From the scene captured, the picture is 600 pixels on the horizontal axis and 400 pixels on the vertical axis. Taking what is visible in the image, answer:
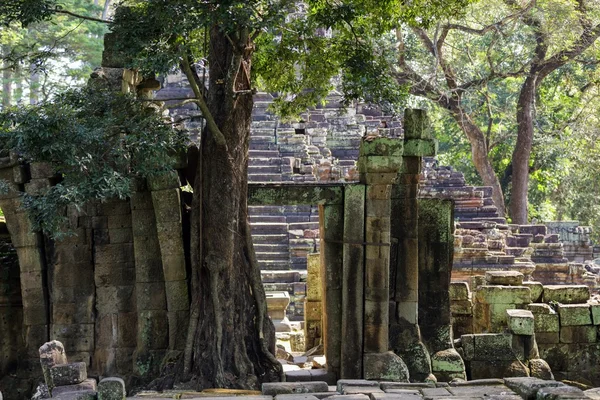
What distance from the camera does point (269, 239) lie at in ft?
79.3

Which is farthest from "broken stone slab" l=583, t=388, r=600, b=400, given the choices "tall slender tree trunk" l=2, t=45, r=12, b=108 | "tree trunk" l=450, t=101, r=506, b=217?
"tall slender tree trunk" l=2, t=45, r=12, b=108

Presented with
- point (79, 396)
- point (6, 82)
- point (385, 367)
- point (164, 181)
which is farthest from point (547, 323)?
point (6, 82)

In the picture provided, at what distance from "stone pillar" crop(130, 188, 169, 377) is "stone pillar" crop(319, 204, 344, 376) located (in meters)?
2.00

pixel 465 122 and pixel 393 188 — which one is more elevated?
pixel 465 122

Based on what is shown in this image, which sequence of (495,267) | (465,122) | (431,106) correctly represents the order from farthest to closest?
(431,106) → (465,122) → (495,267)

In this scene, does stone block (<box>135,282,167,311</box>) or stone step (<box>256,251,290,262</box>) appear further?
stone step (<box>256,251,290,262</box>)

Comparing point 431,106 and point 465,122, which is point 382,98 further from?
point 431,106

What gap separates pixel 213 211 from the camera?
13195 millimetres

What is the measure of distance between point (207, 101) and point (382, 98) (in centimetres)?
237

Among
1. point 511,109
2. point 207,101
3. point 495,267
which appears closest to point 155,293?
point 207,101

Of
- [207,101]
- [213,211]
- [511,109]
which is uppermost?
[511,109]

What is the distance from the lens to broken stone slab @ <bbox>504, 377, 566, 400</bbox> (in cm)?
1078

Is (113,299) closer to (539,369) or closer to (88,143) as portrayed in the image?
(88,143)

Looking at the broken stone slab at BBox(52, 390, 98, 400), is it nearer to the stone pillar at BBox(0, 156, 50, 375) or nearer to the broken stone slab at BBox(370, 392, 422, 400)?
the broken stone slab at BBox(370, 392, 422, 400)
